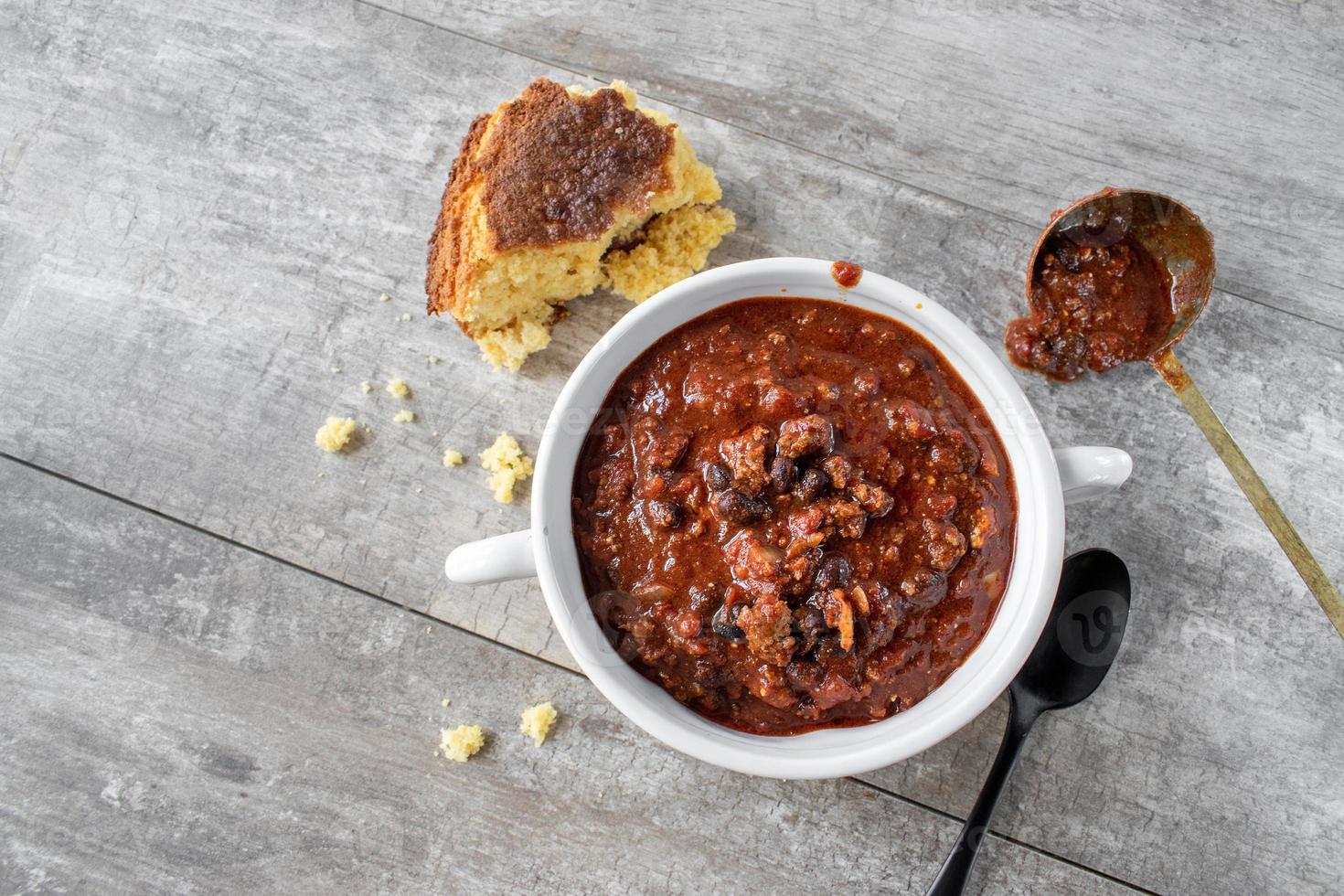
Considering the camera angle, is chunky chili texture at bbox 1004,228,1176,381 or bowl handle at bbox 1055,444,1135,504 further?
chunky chili texture at bbox 1004,228,1176,381

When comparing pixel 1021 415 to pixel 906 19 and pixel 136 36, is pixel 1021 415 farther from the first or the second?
pixel 136 36

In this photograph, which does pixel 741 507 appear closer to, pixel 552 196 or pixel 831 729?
pixel 831 729

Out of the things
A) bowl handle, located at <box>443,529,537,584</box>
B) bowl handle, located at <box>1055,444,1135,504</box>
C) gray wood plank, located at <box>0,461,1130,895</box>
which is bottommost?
gray wood plank, located at <box>0,461,1130,895</box>

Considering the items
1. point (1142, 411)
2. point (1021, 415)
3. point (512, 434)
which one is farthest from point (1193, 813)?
point (512, 434)

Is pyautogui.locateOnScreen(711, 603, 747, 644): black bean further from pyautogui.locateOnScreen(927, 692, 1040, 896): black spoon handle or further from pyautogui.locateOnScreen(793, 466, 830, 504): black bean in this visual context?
pyautogui.locateOnScreen(927, 692, 1040, 896): black spoon handle

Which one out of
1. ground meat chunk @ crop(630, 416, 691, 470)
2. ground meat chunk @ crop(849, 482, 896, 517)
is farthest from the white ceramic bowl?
ground meat chunk @ crop(849, 482, 896, 517)

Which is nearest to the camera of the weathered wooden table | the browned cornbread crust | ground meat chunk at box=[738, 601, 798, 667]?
ground meat chunk at box=[738, 601, 798, 667]
